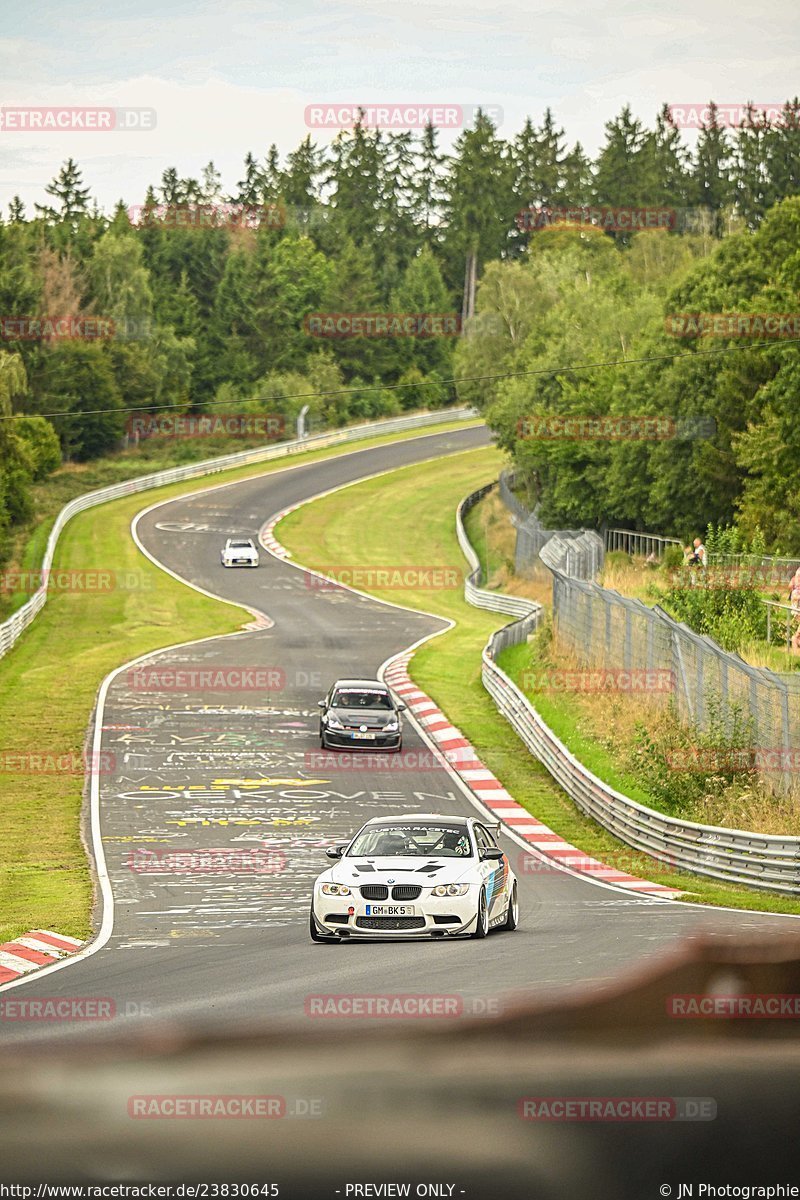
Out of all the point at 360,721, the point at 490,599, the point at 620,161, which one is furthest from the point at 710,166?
the point at 360,721

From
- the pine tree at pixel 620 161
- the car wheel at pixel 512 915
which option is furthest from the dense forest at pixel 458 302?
the car wheel at pixel 512 915

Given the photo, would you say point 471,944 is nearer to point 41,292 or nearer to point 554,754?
point 554,754

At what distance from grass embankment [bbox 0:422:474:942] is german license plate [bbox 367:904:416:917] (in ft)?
12.9

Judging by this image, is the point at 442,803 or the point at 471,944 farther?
the point at 442,803

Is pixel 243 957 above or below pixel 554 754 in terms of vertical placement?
above

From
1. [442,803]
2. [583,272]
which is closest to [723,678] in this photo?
[442,803]

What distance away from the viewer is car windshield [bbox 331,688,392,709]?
1324 inches

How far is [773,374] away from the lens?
182 ft

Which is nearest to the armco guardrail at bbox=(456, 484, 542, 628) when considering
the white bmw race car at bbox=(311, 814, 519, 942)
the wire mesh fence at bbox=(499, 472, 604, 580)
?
the wire mesh fence at bbox=(499, 472, 604, 580)

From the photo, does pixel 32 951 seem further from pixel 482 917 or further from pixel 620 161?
pixel 620 161

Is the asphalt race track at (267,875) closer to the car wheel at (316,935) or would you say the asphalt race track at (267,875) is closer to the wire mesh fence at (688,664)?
the car wheel at (316,935)

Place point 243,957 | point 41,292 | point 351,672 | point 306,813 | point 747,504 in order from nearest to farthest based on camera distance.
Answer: point 243,957
point 306,813
point 351,672
point 747,504
point 41,292

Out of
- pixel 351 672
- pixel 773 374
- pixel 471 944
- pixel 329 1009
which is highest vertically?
pixel 773 374

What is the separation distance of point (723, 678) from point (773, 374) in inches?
1301
